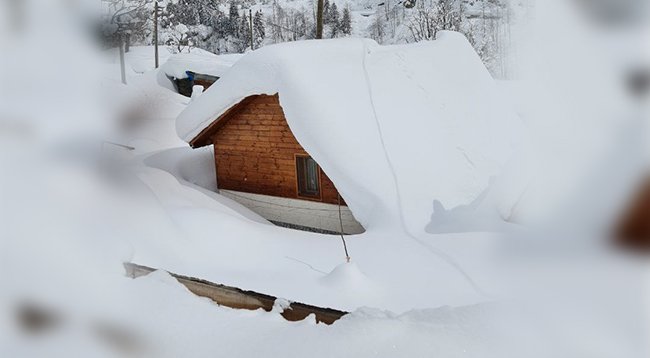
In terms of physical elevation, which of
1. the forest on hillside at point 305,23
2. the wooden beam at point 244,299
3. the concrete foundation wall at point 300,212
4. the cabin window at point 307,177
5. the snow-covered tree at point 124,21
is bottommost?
the concrete foundation wall at point 300,212

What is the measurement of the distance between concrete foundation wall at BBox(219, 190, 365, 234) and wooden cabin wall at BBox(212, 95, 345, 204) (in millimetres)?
128

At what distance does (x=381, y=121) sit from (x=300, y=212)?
2.64 m

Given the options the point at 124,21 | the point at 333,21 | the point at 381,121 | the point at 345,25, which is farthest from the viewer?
the point at 333,21

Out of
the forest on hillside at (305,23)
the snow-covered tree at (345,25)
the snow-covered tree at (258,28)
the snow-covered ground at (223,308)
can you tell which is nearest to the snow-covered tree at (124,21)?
the snow-covered ground at (223,308)

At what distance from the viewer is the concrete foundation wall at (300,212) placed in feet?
34.8

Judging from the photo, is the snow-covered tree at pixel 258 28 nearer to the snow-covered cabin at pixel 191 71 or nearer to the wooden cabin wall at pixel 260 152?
the snow-covered cabin at pixel 191 71

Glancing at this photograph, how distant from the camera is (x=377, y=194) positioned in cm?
920

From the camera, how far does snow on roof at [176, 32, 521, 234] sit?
9.37 m

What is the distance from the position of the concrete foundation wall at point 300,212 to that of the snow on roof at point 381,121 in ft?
4.36

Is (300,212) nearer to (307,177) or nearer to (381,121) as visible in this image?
(307,177)

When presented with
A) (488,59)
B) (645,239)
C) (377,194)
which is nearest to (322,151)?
(377,194)

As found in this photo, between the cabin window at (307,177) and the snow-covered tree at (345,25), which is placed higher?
the snow-covered tree at (345,25)

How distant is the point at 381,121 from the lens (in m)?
10.4

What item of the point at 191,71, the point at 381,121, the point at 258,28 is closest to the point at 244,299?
the point at 381,121
